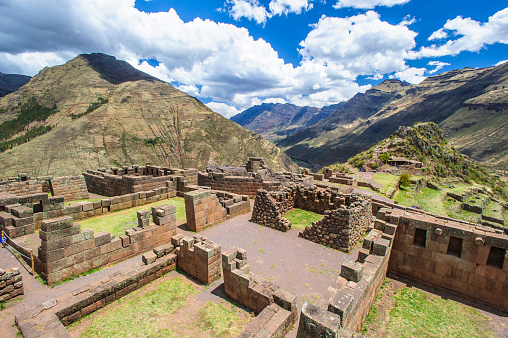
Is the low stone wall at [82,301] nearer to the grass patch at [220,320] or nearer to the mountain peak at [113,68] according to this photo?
the grass patch at [220,320]

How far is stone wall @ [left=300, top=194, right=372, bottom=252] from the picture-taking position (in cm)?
1082

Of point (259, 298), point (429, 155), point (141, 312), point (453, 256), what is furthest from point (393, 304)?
point (429, 155)

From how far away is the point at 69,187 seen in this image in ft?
59.2

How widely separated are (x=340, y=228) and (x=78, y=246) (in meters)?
10.8

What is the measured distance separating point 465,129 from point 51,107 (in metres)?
220

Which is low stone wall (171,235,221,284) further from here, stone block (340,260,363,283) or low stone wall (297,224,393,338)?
stone block (340,260,363,283)

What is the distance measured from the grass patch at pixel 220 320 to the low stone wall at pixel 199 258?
3.88 feet

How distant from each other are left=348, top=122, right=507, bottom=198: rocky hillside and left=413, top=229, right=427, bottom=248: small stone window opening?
144ft

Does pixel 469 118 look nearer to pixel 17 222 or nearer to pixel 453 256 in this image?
pixel 453 256

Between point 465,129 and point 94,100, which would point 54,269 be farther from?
point 465,129

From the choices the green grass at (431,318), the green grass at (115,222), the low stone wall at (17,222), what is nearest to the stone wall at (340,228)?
the green grass at (431,318)

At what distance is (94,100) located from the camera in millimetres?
124375

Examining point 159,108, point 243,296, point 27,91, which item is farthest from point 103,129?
point 243,296

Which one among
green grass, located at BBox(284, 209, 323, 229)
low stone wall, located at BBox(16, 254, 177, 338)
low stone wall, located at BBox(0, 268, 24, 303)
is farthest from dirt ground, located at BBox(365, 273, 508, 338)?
low stone wall, located at BBox(0, 268, 24, 303)
